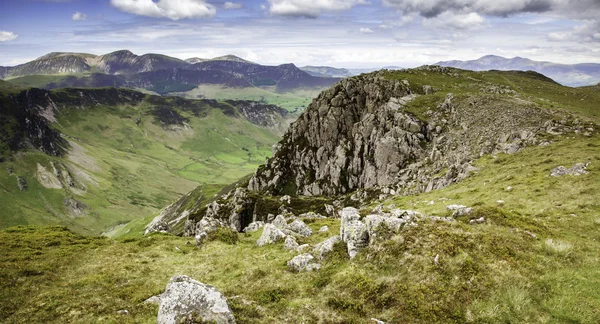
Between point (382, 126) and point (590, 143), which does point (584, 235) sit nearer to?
point (590, 143)

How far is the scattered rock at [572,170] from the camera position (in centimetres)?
3886

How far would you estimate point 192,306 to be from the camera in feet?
49.9

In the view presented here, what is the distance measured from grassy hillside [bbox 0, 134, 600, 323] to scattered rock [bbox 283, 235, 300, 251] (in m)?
0.86

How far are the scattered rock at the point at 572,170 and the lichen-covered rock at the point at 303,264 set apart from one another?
123ft

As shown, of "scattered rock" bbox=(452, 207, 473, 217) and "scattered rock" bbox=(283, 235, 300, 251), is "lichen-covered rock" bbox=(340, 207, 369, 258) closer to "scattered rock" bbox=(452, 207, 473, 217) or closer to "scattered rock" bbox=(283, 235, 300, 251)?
"scattered rock" bbox=(283, 235, 300, 251)

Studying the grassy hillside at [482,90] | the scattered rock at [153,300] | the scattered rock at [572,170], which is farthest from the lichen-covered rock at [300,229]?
the grassy hillside at [482,90]

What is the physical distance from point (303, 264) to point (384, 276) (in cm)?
725

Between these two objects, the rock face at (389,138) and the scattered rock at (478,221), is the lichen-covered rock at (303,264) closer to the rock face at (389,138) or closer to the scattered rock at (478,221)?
the scattered rock at (478,221)

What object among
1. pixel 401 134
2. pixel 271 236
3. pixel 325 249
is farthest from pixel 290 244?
pixel 401 134

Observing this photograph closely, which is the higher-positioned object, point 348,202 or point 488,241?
point 488,241

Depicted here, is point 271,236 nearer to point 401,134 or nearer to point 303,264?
point 303,264

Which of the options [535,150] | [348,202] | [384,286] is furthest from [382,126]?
[384,286]

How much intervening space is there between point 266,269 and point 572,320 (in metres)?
18.9

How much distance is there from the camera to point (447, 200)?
47062 mm
